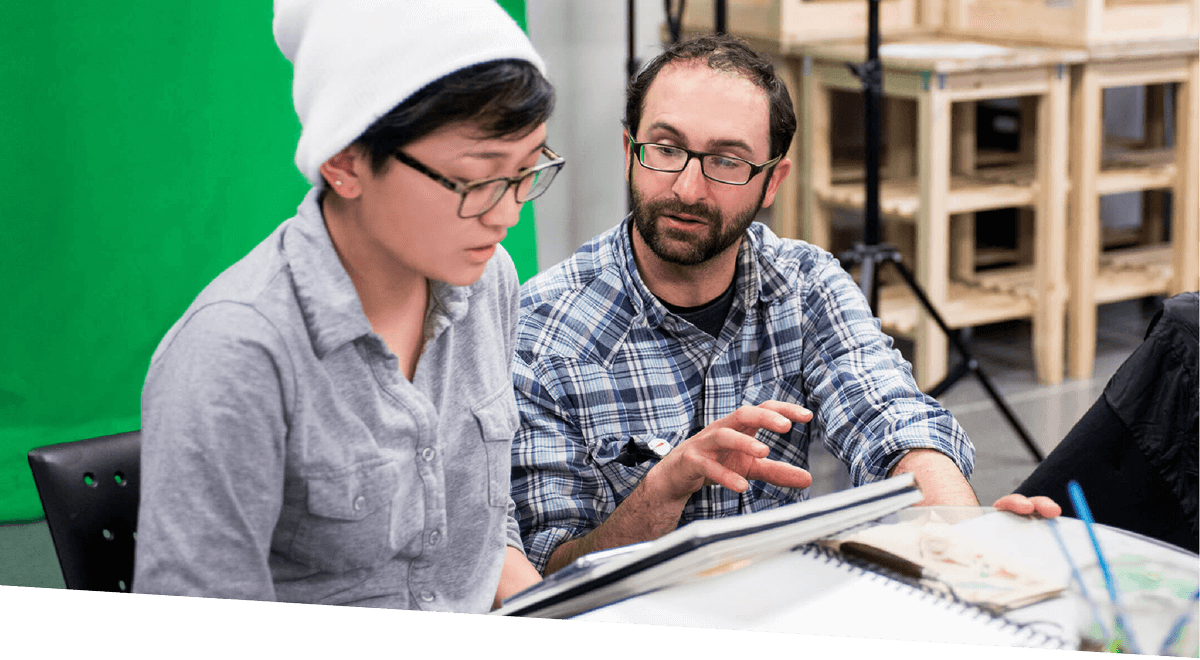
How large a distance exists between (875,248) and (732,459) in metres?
1.37

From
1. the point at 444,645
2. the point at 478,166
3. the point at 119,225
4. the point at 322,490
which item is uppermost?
the point at 478,166

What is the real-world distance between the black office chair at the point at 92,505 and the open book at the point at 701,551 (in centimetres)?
31

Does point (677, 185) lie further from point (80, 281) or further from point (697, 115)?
point (80, 281)

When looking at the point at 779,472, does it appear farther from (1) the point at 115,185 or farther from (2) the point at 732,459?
(1) the point at 115,185

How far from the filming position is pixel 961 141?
3100 mm

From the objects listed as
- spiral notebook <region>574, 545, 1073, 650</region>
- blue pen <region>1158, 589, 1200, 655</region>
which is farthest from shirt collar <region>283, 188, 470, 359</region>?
blue pen <region>1158, 589, 1200, 655</region>

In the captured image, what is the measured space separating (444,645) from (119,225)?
778 mm

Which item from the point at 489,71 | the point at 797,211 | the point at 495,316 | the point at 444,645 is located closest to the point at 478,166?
the point at 489,71

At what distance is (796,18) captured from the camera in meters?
2.85

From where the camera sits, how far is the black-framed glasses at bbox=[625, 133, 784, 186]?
1.34m

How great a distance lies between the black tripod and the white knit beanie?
158 cm

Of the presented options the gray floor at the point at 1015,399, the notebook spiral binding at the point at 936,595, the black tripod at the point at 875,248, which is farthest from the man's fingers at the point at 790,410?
the black tripod at the point at 875,248

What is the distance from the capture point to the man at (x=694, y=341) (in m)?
1.34

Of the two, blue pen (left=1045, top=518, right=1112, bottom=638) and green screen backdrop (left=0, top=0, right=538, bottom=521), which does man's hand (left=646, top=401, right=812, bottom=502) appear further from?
green screen backdrop (left=0, top=0, right=538, bottom=521)
